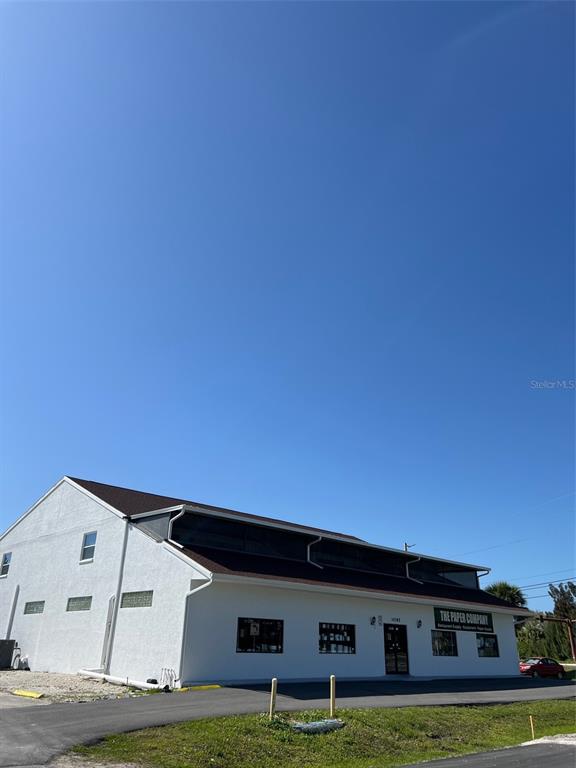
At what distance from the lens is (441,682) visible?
22.0 m

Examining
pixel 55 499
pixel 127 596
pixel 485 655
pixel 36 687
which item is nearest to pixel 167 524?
pixel 127 596

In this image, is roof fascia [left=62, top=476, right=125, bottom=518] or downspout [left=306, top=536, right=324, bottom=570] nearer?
roof fascia [left=62, top=476, right=125, bottom=518]

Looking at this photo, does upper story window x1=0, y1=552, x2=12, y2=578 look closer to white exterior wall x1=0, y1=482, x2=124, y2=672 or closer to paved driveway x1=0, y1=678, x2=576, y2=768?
white exterior wall x1=0, y1=482, x2=124, y2=672

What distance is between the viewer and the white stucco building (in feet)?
57.7

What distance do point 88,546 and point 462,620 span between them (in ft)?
56.6

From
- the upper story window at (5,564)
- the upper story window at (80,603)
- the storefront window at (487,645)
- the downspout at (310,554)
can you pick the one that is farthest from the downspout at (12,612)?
the storefront window at (487,645)

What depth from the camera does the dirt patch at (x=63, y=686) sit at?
1459cm

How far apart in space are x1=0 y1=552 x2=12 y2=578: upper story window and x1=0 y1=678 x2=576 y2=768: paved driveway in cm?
1815

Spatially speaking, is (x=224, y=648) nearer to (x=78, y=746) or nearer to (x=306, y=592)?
(x=306, y=592)

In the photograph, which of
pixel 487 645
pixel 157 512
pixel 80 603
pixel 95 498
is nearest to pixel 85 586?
pixel 80 603

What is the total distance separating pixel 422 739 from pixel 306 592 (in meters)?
8.52

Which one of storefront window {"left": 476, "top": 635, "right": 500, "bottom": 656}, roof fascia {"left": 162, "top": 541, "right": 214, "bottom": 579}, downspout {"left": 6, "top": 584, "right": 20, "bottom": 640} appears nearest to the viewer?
roof fascia {"left": 162, "top": 541, "right": 214, "bottom": 579}

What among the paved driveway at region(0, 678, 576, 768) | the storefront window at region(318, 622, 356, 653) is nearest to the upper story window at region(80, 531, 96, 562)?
the storefront window at region(318, 622, 356, 653)

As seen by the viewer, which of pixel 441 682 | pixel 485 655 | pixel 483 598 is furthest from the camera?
pixel 483 598
